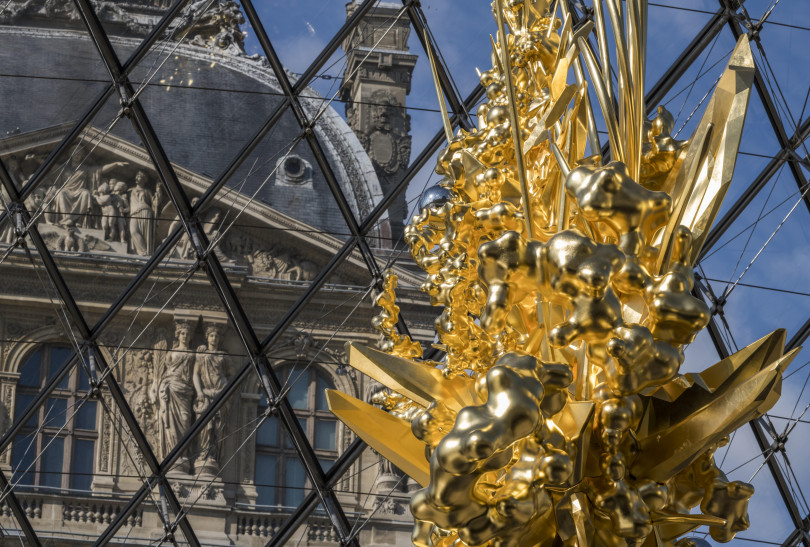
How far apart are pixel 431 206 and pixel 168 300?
808cm

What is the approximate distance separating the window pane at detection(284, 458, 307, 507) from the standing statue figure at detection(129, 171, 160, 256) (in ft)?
7.16

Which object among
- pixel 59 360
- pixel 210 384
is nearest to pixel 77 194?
pixel 59 360

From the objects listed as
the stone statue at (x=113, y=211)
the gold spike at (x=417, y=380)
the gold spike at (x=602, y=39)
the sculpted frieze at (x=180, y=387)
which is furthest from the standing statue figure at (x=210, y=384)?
the gold spike at (x=602, y=39)

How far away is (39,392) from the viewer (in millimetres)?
11641

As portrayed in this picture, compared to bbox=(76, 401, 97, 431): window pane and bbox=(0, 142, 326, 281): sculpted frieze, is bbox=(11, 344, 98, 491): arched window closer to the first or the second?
bbox=(76, 401, 97, 431): window pane

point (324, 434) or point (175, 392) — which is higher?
point (175, 392)

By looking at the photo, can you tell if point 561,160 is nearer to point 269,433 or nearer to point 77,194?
point 269,433

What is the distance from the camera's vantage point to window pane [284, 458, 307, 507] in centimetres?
1163

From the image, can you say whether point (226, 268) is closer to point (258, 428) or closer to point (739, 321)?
point (258, 428)

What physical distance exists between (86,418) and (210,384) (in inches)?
42.1

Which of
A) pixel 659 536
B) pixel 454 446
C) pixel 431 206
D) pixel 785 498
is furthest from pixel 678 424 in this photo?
pixel 785 498

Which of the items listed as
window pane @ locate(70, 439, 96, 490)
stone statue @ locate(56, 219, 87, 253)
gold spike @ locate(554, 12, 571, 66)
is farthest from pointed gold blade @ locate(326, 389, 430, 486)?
stone statue @ locate(56, 219, 87, 253)

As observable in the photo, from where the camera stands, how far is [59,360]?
38.8 ft

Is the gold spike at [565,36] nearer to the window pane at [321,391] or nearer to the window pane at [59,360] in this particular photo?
the window pane at [321,391]
